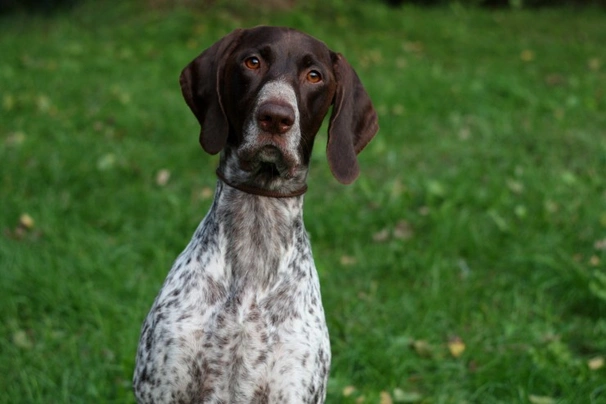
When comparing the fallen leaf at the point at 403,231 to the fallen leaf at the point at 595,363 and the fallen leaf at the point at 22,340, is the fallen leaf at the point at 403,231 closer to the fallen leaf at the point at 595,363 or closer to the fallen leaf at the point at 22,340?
the fallen leaf at the point at 595,363

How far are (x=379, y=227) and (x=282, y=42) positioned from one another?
299cm

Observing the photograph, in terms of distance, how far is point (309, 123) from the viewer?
296cm

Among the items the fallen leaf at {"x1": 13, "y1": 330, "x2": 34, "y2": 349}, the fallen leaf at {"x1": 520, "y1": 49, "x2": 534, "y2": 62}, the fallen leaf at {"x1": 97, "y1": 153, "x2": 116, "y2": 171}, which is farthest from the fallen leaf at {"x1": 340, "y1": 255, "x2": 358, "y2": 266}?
the fallen leaf at {"x1": 520, "y1": 49, "x2": 534, "y2": 62}

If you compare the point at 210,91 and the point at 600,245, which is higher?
the point at 210,91

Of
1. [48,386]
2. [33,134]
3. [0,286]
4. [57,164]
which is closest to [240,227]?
[48,386]

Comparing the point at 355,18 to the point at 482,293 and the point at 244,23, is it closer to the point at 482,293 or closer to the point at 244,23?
the point at 244,23

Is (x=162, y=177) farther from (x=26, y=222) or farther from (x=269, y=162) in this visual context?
(x=269, y=162)

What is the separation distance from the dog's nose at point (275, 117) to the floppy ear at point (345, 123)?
0.37 meters

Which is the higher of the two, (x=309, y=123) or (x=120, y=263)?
(x=309, y=123)

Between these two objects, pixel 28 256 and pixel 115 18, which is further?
pixel 115 18

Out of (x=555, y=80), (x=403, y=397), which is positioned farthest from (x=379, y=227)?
(x=555, y=80)

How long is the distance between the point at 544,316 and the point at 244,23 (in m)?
7.77

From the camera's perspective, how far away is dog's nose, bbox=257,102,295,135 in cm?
268

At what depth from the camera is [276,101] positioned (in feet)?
8.85
